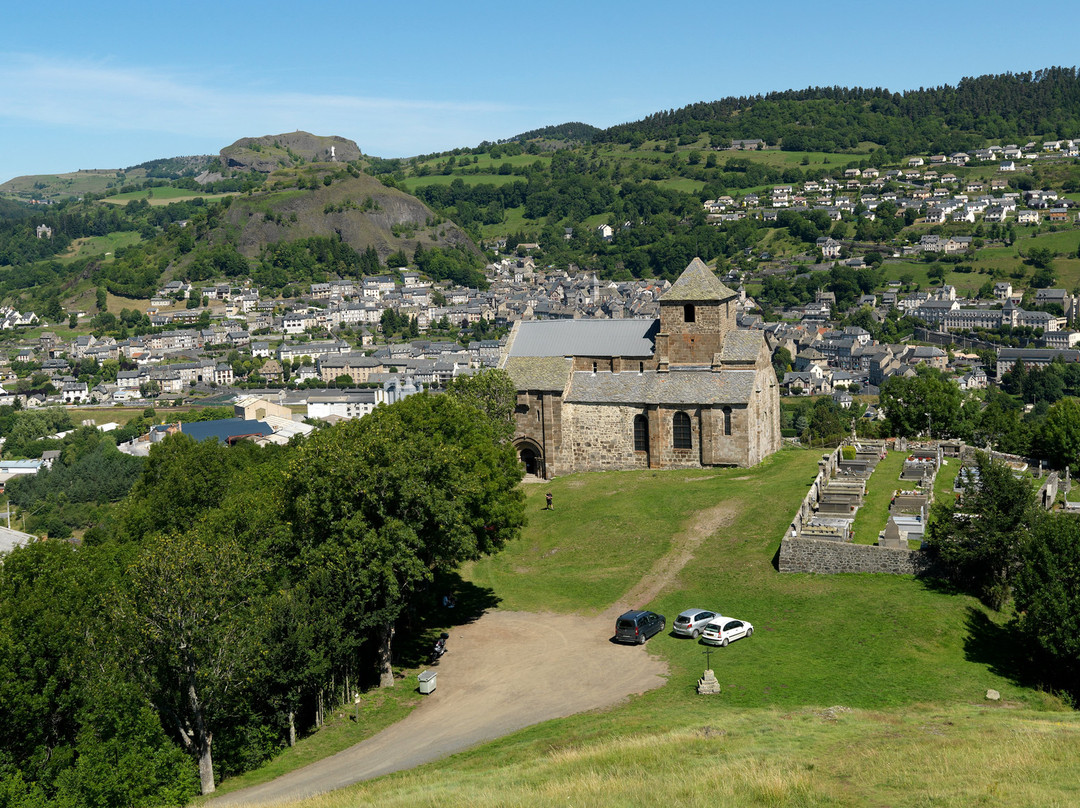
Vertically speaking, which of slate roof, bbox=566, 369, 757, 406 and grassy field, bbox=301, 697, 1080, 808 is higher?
slate roof, bbox=566, 369, 757, 406

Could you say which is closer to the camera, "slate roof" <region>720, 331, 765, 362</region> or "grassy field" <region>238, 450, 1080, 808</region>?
"grassy field" <region>238, 450, 1080, 808</region>

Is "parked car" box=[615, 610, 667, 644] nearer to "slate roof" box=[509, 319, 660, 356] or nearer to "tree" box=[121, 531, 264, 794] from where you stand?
"tree" box=[121, 531, 264, 794]

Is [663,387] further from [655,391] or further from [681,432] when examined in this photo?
[681,432]

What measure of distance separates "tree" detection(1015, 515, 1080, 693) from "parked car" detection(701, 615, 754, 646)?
367 inches

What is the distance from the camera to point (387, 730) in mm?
32250

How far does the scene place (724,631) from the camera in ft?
117

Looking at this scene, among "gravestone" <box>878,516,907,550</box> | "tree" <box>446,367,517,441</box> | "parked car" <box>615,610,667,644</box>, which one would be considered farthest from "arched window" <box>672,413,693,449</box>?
"parked car" <box>615,610,667,644</box>

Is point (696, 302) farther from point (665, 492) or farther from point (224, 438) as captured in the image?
point (224, 438)

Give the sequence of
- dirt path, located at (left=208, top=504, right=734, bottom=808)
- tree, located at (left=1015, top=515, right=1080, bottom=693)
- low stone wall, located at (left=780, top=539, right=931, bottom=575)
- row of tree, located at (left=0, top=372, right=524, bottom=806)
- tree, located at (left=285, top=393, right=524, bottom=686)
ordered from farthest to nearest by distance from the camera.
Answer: low stone wall, located at (left=780, top=539, right=931, bottom=575)
tree, located at (left=285, top=393, right=524, bottom=686)
tree, located at (left=1015, top=515, right=1080, bottom=693)
row of tree, located at (left=0, top=372, right=524, bottom=806)
dirt path, located at (left=208, top=504, right=734, bottom=808)

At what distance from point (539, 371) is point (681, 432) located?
1036cm

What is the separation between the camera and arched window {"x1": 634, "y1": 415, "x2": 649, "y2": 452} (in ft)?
195

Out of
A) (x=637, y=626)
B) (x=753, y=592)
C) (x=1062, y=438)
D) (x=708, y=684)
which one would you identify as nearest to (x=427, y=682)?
(x=637, y=626)

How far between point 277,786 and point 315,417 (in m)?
145

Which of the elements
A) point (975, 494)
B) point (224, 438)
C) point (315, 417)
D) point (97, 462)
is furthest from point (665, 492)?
point (315, 417)
